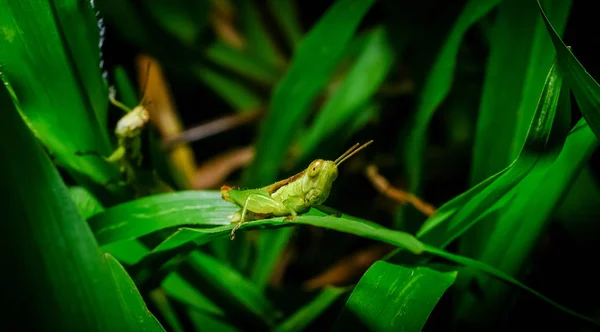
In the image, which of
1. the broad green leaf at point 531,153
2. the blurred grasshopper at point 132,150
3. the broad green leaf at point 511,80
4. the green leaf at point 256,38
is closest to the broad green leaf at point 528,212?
the broad green leaf at point 531,153

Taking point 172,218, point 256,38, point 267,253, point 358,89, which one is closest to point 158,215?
point 172,218

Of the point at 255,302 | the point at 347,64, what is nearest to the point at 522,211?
the point at 255,302

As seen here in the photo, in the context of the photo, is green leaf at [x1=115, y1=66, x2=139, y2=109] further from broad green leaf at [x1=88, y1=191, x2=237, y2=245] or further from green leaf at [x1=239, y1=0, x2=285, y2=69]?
green leaf at [x1=239, y1=0, x2=285, y2=69]

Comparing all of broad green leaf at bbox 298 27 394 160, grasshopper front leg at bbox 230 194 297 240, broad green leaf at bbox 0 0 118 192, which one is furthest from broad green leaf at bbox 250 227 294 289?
broad green leaf at bbox 0 0 118 192

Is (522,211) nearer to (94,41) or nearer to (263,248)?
(263,248)

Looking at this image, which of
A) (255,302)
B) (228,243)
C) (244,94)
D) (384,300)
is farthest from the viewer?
(244,94)

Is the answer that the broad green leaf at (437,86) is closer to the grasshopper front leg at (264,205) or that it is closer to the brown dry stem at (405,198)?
the brown dry stem at (405,198)
